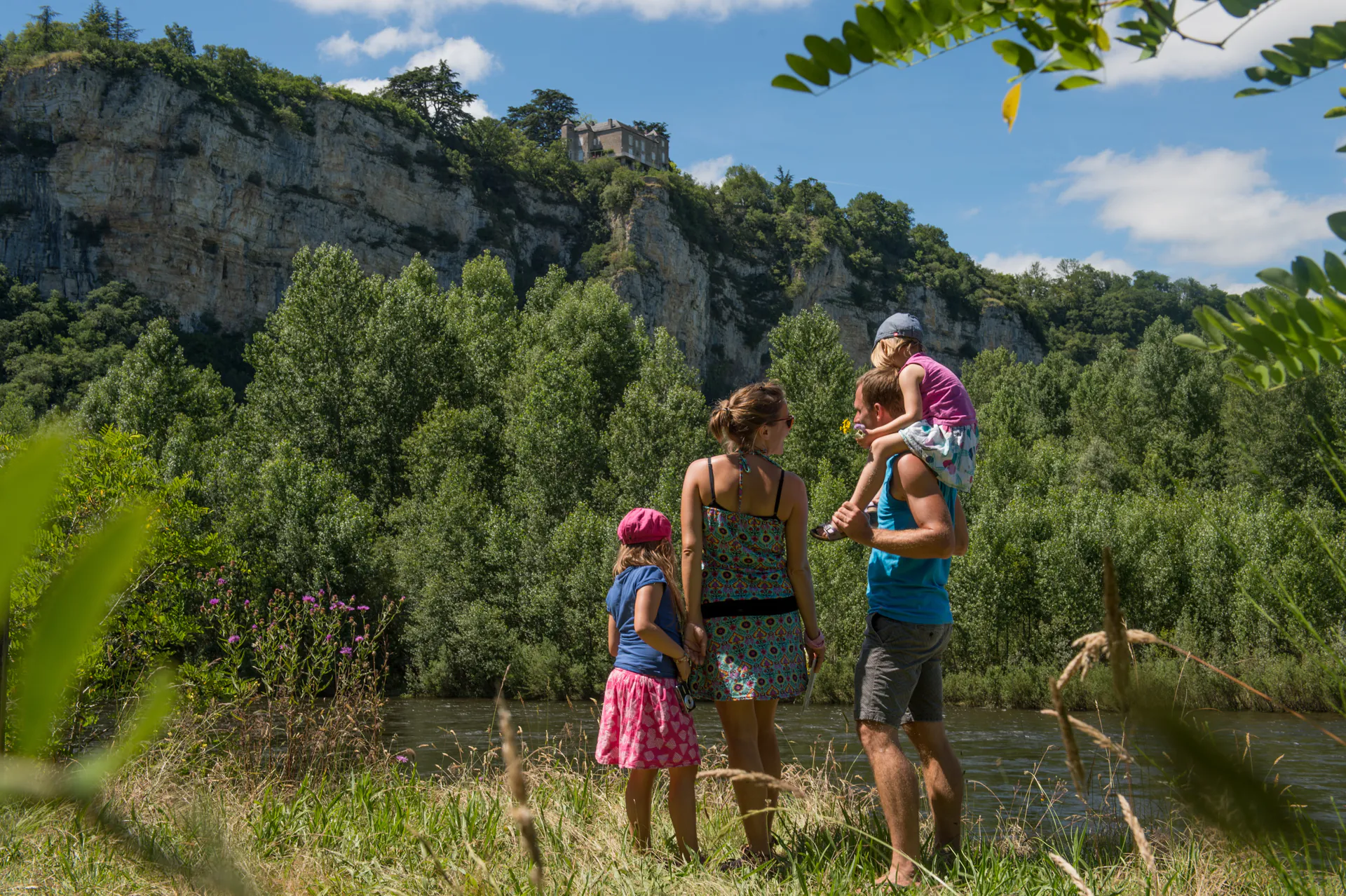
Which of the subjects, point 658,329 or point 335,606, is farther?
point 658,329

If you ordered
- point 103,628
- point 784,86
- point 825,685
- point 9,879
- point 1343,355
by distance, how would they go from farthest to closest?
point 825,685, point 9,879, point 1343,355, point 784,86, point 103,628

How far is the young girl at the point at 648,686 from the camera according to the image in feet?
11.1

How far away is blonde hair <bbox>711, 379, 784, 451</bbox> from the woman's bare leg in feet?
2.94

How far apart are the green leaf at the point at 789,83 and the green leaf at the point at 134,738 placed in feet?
2.38

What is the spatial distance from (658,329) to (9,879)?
3240 centimetres

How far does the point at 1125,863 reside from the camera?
10.5ft

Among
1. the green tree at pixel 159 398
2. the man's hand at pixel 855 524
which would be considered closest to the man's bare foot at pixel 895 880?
the man's hand at pixel 855 524

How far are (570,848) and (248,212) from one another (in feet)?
214

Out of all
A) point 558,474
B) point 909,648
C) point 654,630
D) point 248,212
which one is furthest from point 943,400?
point 248,212

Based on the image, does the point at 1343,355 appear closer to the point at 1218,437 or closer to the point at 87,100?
the point at 1218,437

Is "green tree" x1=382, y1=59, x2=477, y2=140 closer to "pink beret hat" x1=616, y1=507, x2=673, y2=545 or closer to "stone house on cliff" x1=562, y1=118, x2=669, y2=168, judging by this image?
"stone house on cliff" x1=562, y1=118, x2=669, y2=168

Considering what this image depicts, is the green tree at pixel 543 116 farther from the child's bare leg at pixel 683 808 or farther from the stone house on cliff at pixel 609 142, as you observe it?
the child's bare leg at pixel 683 808

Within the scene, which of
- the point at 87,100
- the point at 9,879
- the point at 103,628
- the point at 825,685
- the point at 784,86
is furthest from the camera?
the point at 87,100

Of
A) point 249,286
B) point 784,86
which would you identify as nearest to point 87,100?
point 249,286
